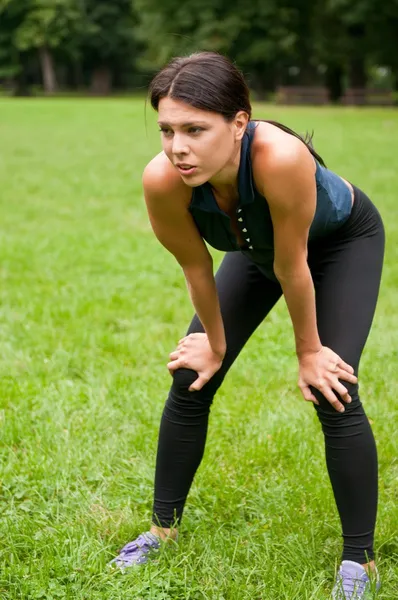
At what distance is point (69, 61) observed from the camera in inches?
2402

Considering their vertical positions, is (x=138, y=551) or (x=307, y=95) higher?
(x=138, y=551)

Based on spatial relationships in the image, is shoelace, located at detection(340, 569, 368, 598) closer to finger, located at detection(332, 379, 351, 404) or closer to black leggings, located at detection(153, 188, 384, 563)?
black leggings, located at detection(153, 188, 384, 563)

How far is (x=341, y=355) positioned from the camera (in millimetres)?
2492

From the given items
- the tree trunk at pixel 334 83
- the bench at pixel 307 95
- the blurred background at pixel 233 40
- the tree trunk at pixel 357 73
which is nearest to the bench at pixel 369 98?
the blurred background at pixel 233 40

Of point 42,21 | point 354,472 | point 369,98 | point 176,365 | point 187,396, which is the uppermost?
point 176,365

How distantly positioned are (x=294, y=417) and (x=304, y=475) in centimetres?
57

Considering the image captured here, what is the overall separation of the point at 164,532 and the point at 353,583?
683mm

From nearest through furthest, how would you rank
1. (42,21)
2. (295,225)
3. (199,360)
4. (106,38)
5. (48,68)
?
1. (295,225)
2. (199,360)
3. (42,21)
4. (48,68)
5. (106,38)

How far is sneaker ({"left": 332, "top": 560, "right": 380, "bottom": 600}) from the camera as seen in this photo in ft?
8.22

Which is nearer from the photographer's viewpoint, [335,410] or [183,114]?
[183,114]

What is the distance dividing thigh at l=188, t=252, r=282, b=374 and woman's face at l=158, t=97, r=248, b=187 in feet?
2.17

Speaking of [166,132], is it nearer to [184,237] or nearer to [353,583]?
[184,237]

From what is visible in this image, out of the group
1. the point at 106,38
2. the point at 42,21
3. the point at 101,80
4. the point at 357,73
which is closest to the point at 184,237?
the point at 357,73

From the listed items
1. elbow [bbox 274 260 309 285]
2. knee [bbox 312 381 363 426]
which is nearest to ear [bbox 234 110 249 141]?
elbow [bbox 274 260 309 285]
